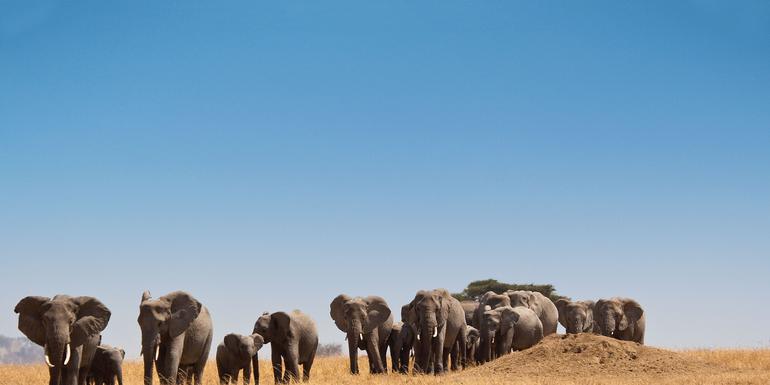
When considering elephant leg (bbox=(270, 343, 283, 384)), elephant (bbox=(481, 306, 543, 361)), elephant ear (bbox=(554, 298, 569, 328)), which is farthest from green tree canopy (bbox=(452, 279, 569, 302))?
elephant leg (bbox=(270, 343, 283, 384))

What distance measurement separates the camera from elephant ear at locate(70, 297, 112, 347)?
22.0m

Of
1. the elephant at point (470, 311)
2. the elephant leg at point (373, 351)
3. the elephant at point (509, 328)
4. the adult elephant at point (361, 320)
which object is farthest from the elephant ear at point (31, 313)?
the elephant at point (470, 311)

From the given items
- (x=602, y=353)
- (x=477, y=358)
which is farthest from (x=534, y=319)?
(x=602, y=353)

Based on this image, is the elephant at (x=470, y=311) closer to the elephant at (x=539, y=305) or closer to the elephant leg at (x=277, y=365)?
the elephant at (x=539, y=305)

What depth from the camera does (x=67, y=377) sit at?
22.0 m

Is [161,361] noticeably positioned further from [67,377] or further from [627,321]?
[627,321]

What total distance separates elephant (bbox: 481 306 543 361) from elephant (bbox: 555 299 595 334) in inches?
215

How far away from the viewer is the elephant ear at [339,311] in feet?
109

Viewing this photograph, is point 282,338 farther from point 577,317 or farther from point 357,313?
point 577,317

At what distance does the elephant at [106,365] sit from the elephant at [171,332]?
1753mm

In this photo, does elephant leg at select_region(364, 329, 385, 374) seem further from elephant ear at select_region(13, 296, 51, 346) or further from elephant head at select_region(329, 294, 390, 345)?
elephant ear at select_region(13, 296, 51, 346)

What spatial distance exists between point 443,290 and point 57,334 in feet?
53.8

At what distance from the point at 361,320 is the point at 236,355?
24.9 feet

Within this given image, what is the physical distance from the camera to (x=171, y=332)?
24.0 m
